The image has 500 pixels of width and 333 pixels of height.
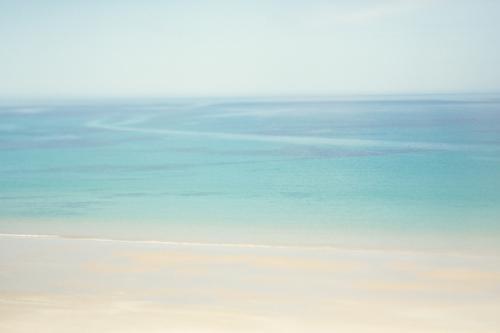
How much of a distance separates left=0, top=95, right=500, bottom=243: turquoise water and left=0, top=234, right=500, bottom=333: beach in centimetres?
50

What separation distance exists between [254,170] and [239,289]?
2821mm

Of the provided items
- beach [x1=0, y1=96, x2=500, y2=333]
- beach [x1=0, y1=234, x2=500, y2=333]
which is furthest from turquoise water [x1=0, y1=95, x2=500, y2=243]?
beach [x1=0, y1=234, x2=500, y2=333]

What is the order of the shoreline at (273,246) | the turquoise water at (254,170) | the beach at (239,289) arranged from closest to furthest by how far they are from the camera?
the beach at (239,289), the shoreline at (273,246), the turquoise water at (254,170)

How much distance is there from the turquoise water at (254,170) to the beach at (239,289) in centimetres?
50

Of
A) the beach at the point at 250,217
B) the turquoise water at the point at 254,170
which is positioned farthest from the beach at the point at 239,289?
the turquoise water at the point at 254,170

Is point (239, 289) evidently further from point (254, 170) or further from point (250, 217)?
point (254, 170)

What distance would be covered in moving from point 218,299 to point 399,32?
2.70 meters

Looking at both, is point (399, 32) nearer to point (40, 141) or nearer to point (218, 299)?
point (218, 299)

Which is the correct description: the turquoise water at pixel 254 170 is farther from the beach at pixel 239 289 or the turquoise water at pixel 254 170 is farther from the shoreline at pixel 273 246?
the beach at pixel 239 289

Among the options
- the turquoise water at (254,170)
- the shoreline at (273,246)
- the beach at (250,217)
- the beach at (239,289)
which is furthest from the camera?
the turquoise water at (254,170)

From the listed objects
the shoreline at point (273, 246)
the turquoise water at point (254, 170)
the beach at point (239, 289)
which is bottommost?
the beach at point (239, 289)

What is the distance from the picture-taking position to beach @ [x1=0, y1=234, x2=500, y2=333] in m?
3.58

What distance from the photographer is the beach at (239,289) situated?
358cm

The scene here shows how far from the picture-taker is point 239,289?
404 cm
